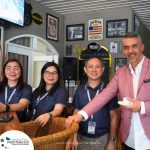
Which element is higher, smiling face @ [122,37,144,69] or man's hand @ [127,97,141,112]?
smiling face @ [122,37,144,69]

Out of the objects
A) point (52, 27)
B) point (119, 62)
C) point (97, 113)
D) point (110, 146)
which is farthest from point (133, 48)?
point (52, 27)

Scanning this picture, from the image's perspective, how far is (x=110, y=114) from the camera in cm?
194

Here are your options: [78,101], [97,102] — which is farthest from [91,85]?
[97,102]

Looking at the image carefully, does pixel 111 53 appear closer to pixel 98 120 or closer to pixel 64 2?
pixel 64 2

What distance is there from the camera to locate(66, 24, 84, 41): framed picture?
6.08 metres

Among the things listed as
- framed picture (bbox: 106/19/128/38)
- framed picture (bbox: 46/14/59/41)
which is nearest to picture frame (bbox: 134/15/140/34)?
framed picture (bbox: 106/19/128/38)

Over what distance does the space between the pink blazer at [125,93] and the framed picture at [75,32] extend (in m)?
4.41

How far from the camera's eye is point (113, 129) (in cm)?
188

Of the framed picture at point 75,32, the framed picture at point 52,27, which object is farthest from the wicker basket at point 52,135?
the framed picture at point 75,32

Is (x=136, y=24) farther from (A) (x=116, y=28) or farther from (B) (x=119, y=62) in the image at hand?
(B) (x=119, y=62)

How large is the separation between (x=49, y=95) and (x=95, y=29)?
4123mm

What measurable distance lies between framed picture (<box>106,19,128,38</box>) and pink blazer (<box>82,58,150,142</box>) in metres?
4.04

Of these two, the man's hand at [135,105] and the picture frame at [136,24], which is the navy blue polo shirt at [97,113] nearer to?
the man's hand at [135,105]

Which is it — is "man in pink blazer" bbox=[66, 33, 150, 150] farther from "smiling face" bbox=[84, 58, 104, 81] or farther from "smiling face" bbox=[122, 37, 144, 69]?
"smiling face" bbox=[84, 58, 104, 81]
